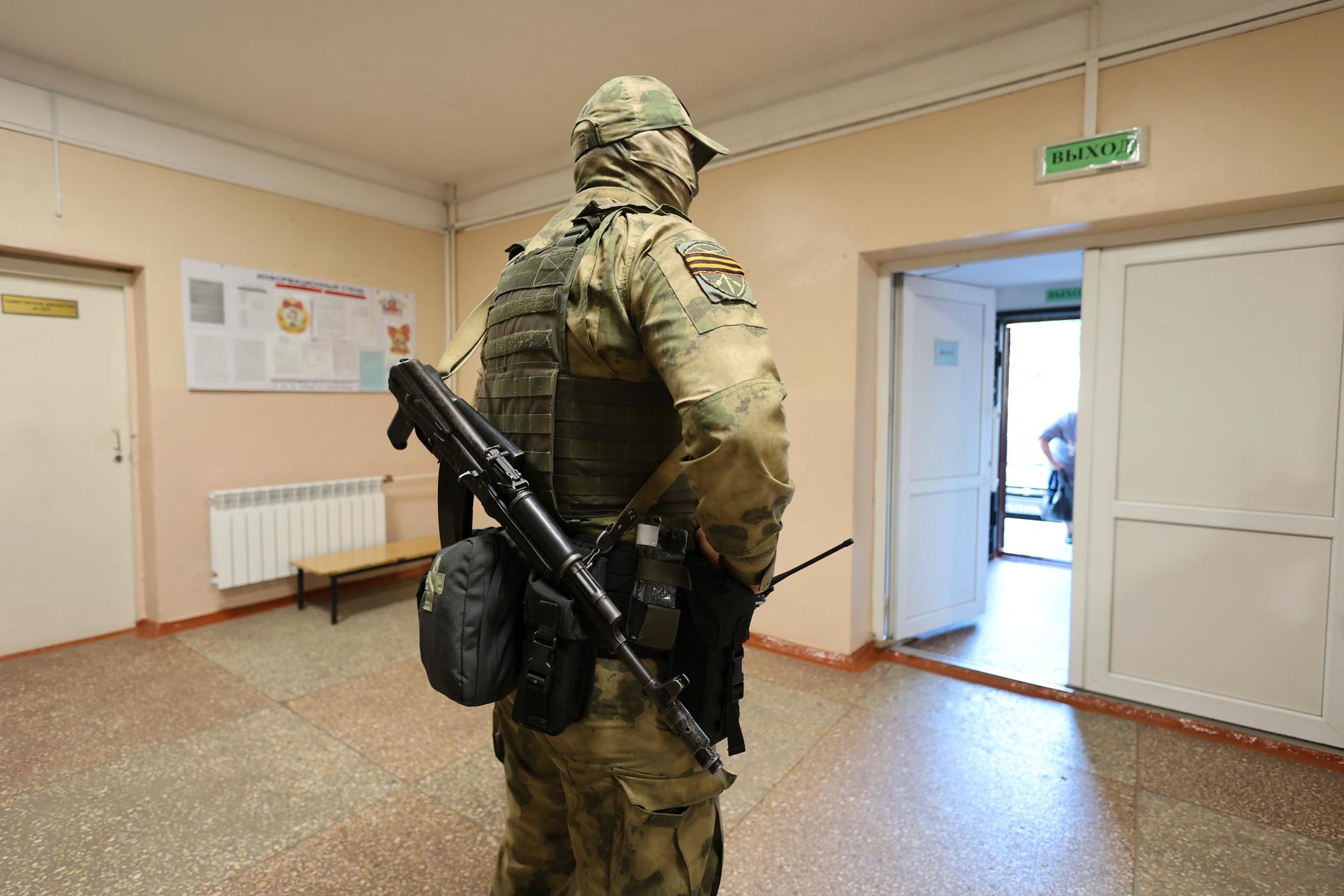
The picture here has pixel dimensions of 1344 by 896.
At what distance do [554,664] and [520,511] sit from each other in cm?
23

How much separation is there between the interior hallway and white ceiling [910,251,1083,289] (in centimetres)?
159

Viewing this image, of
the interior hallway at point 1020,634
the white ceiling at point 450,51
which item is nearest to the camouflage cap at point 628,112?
the white ceiling at point 450,51

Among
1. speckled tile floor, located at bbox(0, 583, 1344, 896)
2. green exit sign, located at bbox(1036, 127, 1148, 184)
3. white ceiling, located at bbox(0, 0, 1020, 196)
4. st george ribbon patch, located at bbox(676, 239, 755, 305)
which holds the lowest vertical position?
speckled tile floor, located at bbox(0, 583, 1344, 896)

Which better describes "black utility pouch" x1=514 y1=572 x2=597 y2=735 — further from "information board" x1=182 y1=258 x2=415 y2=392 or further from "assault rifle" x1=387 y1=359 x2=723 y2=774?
"information board" x1=182 y1=258 x2=415 y2=392

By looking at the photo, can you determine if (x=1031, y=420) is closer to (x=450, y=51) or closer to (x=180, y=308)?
(x=450, y=51)

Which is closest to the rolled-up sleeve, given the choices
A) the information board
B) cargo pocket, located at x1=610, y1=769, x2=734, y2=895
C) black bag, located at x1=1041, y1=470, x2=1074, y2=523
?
cargo pocket, located at x1=610, y1=769, x2=734, y2=895

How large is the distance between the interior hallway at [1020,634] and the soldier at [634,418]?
2482 millimetres

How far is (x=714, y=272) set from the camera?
36.3 inches

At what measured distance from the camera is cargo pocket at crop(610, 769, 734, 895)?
3.21 ft

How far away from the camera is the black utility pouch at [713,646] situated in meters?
0.98

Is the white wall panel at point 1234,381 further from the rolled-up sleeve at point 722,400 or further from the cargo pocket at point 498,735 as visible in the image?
the cargo pocket at point 498,735

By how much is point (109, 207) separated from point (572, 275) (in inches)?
135

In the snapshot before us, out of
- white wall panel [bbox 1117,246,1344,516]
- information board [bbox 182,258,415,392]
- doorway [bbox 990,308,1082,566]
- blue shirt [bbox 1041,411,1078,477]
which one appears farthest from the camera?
doorway [bbox 990,308,1082,566]

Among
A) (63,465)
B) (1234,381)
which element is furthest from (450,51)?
(1234,381)
